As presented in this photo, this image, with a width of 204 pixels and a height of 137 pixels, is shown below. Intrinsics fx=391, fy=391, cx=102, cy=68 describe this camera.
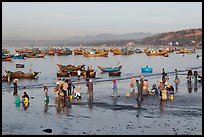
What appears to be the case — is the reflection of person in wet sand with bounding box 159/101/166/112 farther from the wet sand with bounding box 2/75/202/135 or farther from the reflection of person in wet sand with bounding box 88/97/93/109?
the reflection of person in wet sand with bounding box 88/97/93/109

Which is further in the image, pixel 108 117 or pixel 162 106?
pixel 162 106

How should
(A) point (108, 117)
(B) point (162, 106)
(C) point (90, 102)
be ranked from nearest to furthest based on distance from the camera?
(A) point (108, 117) < (B) point (162, 106) < (C) point (90, 102)

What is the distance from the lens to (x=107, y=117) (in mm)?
19047

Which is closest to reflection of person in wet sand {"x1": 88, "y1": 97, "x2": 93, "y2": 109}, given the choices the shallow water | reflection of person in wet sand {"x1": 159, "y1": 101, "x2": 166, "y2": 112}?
the shallow water

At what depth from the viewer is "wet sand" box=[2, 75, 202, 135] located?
16.2m

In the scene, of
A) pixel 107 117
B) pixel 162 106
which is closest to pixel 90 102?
pixel 162 106

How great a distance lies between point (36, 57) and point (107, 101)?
104936 mm

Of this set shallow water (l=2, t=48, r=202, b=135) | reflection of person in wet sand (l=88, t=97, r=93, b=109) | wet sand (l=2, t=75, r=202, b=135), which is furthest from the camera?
reflection of person in wet sand (l=88, t=97, r=93, b=109)

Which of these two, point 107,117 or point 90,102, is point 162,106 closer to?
point 107,117

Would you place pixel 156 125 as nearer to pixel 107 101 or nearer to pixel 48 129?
pixel 48 129

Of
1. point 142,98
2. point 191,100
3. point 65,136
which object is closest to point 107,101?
point 142,98

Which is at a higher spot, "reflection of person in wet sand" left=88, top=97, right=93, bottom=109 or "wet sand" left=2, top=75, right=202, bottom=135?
"reflection of person in wet sand" left=88, top=97, right=93, bottom=109

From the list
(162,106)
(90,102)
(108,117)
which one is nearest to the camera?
(108,117)

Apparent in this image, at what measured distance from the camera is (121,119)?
729 inches
